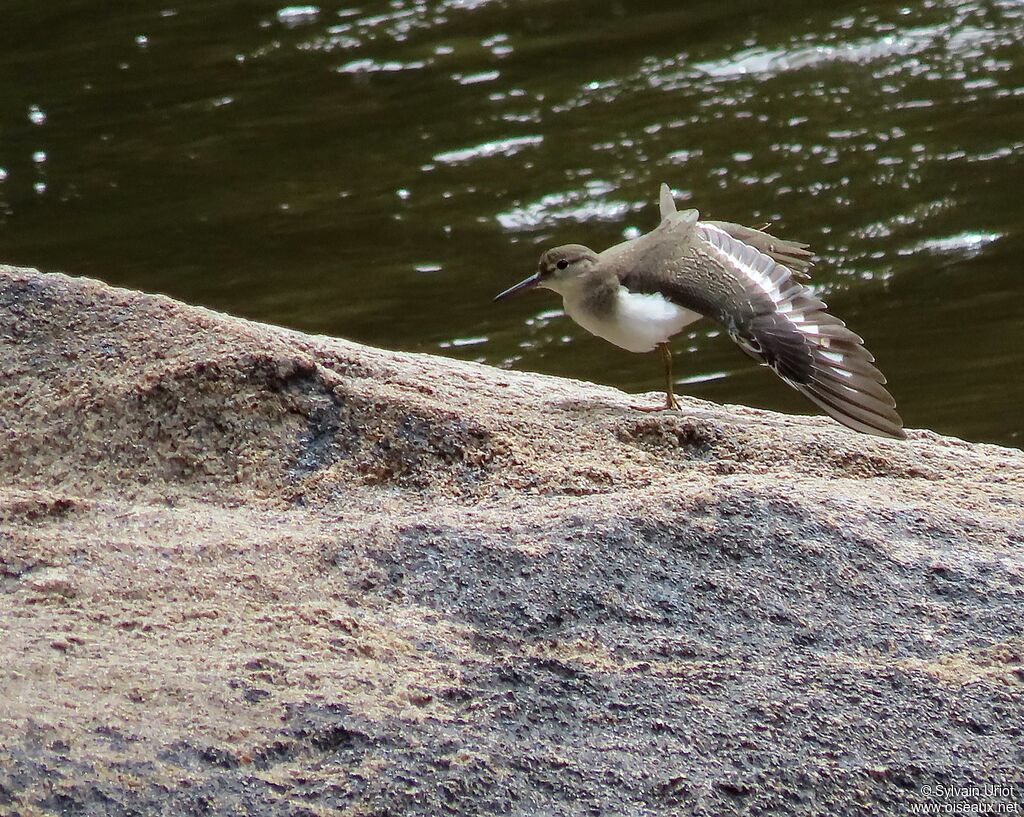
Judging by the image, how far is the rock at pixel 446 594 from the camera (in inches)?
93.7

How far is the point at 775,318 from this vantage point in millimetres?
3885

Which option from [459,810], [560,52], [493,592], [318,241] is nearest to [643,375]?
[318,241]

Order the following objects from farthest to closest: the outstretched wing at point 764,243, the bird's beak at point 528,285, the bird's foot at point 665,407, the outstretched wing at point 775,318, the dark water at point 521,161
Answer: the dark water at point 521,161 → the bird's beak at point 528,285 → the outstretched wing at point 764,243 → the bird's foot at point 665,407 → the outstretched wing at point 775,318

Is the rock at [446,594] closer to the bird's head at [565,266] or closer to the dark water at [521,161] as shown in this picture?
the bird's head at [565,266]

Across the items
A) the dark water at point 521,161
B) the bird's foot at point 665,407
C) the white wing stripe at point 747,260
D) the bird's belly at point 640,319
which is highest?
the white wing stripe at point 747,260

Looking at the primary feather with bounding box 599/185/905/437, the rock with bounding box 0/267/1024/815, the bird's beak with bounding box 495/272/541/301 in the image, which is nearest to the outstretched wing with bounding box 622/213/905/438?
the primary feather with bounding box 599/185/905/437

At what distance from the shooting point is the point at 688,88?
374 inches

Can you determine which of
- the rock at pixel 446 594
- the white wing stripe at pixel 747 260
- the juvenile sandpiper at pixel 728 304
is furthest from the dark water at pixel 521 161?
the rock at pixel 446 594

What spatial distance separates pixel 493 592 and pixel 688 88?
7.27 metres

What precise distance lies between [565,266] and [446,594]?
82.1 inches

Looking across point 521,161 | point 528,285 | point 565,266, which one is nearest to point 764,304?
point 565,266

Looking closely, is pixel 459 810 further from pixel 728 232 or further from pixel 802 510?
pixel 728 232

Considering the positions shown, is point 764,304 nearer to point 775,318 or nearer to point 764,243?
point 775,318

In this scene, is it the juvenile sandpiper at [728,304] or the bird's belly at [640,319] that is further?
the bird's belly at [640,319]
